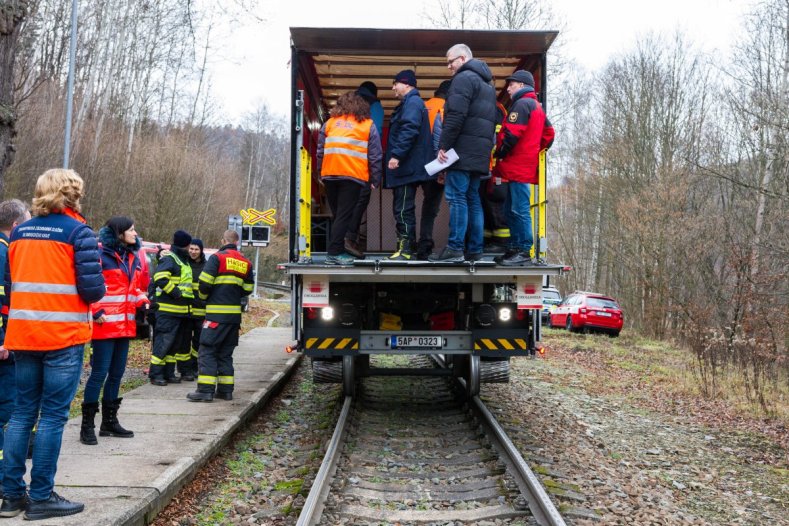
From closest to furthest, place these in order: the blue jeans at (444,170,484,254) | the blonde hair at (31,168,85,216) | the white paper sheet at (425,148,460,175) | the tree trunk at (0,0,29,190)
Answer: the blonde hair at (31,168,85,216), the white paper sheet at (425,148,460,175), the blue jeans at (444,170,484,254), the tree trunk at (0,0,29,190)

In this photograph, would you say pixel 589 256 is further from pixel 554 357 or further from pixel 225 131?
pixel 225 131

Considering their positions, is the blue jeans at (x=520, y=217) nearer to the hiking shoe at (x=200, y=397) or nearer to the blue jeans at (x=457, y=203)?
the blue jeans at (x=457, y=203)

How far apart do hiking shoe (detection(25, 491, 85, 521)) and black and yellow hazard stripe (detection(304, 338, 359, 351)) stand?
3.19 metres

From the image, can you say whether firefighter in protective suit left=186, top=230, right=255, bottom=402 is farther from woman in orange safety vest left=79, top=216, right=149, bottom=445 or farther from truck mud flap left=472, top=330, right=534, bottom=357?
truck mud flap left=472, top=330, right=534, bottom=357

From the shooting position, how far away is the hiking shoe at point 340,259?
6.64 metres

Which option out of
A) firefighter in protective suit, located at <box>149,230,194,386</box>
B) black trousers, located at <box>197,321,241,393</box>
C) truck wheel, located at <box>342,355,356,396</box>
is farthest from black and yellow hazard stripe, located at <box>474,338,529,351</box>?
firefighter in protective suit, located at <box>149,230,194,386</box>

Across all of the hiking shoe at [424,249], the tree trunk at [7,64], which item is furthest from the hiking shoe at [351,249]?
the tree trunk at [7,64]

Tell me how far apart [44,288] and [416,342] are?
371 centimetres

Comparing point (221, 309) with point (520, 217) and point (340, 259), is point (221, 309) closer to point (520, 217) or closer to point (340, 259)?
point (340, 259)

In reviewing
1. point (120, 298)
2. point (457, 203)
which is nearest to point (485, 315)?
point (457, 203)

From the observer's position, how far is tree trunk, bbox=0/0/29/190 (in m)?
6.97

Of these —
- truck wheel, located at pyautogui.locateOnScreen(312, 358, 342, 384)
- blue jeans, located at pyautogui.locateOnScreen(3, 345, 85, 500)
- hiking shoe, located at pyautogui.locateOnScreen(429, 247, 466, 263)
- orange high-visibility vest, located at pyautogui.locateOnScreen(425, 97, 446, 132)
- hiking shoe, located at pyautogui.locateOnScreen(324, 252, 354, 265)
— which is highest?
orange high-visibility vest, located at pyautogui.locateOnScreen(425, 97, 446, 132)

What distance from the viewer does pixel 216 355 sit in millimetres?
7684

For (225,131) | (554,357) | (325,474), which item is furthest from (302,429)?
(225,131)
